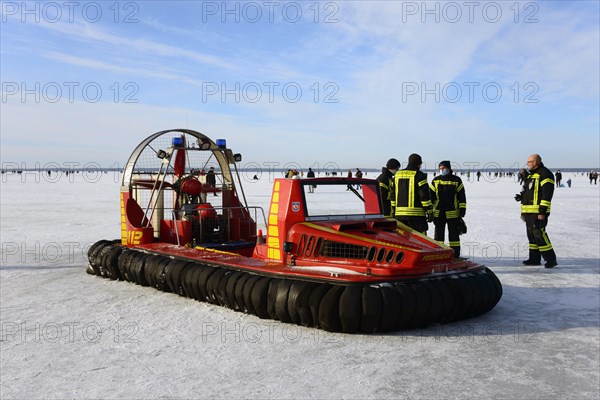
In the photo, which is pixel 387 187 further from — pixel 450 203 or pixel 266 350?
pixel 266 350

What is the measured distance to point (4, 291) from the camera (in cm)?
527

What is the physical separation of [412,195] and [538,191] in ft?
6.25

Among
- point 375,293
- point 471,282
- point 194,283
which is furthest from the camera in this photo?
point 194,283

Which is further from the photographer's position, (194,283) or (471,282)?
(194,283)

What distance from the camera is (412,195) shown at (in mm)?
5668

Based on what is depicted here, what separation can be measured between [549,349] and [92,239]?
7.60m

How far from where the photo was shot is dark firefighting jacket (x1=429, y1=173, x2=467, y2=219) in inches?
249

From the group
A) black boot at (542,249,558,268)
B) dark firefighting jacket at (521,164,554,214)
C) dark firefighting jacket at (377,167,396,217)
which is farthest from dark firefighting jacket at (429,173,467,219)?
black boot at (542,249,558,268)

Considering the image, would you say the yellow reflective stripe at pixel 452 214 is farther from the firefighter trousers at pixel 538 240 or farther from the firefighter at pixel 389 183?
the firefighter trousers at pixel 538 240

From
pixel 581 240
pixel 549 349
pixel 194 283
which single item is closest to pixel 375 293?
pixel 549 349

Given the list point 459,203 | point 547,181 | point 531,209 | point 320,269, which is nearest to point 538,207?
point 531,209

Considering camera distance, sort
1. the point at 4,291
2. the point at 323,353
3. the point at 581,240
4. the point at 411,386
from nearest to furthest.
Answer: the point at 411,386
the point at 323,353
the point at 4,291
the point at 581,240

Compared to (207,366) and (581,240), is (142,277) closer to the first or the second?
(207,366)

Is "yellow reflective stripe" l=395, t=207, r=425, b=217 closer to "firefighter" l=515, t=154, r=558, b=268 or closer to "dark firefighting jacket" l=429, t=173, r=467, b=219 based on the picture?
"dark firefighting jacket" l=429, t=173, r=467, b=219
